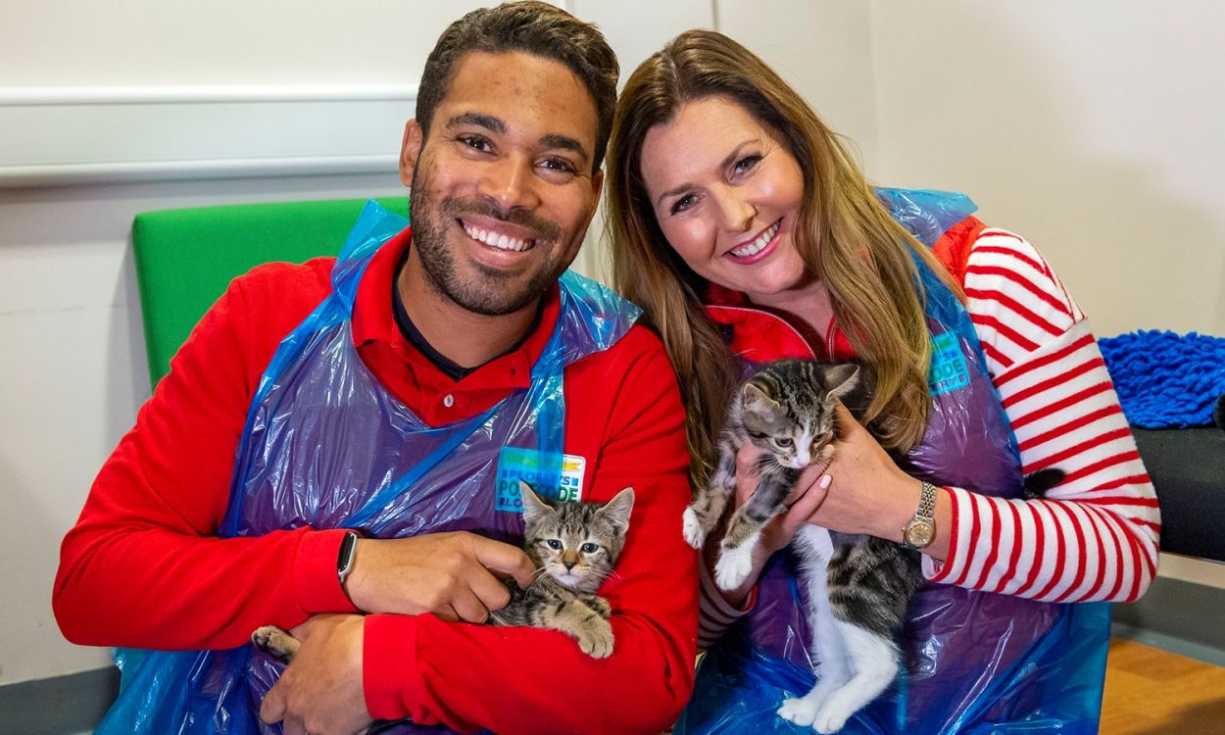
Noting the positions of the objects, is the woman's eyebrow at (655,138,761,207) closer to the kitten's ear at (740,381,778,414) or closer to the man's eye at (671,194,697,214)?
the man's eye at (671,194,697,214)

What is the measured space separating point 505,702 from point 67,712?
1657 millimetres

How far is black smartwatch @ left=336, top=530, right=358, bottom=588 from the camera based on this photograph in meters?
1.34

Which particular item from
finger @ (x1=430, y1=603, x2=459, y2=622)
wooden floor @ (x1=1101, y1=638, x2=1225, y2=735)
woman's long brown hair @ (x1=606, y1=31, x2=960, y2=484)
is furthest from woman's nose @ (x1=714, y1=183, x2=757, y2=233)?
wooden floor @ (x1=1101, y1=638, x2=1225, y2=735)

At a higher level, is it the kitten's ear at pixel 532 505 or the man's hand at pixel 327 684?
the kitten's ear at pixel 532 505

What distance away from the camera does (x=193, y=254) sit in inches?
88.3

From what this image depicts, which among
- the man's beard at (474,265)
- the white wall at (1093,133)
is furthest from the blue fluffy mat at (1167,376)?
the man's beard at (474,265)

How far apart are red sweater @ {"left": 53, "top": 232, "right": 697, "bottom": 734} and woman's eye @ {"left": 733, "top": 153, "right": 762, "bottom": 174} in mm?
283

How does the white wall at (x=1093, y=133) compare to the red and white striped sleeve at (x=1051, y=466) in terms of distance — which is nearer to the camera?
the red and white striped sleeve at (x=1051, y=466)

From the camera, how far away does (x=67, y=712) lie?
2445 mm

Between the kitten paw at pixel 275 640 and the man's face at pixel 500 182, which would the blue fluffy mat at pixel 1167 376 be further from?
the kitten paw at pixel 275 640

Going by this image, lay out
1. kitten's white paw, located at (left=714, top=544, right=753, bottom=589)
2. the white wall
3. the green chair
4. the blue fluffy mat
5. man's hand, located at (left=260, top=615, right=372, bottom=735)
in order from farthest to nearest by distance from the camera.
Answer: the white wall
the green chair
the blue fluffy mat
kitten's white paw, located at (left=714, top=544, right=753, bottom=589)
man's hand, located at (left=260, top=615, right=372, bottom=735)

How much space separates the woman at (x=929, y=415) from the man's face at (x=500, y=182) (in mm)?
175

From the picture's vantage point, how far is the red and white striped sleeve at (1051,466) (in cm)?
142

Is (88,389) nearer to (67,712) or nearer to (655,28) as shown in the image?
(67,712)
